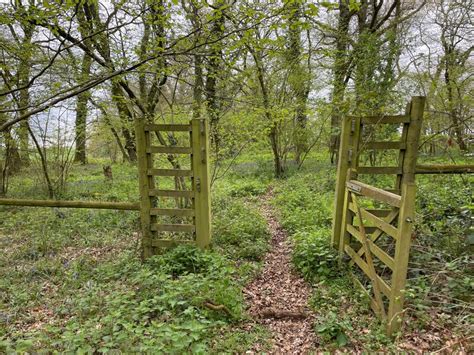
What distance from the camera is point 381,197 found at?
2967mm

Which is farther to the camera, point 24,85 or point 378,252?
point 24,85

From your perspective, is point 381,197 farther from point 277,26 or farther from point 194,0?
point 194,0

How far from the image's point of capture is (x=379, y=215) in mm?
3883

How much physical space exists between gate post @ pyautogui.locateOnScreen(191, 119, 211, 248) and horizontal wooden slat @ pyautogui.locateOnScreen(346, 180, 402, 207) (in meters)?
2.04

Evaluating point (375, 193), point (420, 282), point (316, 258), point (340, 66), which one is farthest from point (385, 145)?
point (340, 66)

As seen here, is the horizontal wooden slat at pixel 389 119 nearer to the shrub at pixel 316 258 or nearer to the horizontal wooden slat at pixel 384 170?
the horizontal wooden slat at pixel 384 170

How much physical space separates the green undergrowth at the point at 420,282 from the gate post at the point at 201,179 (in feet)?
5.02

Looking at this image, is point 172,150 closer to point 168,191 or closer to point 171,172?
point 171,172

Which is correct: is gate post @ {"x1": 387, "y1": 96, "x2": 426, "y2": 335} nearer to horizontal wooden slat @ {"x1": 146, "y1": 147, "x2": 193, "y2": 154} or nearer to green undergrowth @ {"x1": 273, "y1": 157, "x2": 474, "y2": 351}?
green undergrowth @ {"x1": 273, "y1": 157, "x2": 474, "y2": 351}

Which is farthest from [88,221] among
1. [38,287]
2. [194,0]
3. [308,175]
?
[308,175]

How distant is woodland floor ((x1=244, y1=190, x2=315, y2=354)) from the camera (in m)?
2.83

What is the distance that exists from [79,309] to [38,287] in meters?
1.19

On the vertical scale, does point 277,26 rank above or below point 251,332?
above

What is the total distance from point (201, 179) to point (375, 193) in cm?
230
